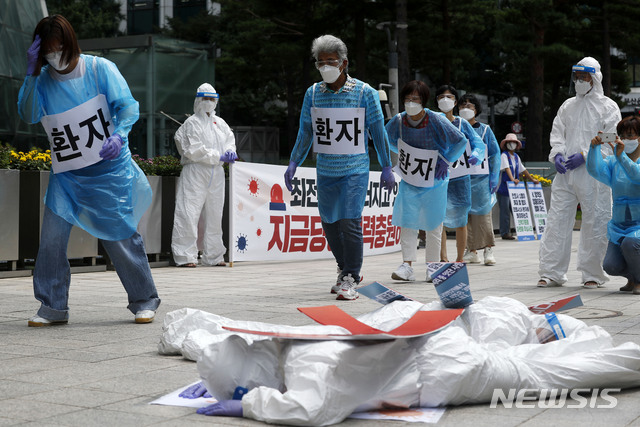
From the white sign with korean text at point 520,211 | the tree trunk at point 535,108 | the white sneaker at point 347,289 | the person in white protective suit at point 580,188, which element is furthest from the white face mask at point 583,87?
the tree trunk at point 535,108

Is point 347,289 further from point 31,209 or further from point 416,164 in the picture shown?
point 31,209

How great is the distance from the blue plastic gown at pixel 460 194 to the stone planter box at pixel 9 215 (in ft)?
14.6

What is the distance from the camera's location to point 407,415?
11.0 feet

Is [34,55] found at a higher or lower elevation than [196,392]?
higher

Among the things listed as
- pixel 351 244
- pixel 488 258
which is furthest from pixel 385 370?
pixel 488 258

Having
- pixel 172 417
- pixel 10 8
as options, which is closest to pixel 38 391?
pixel 172 417

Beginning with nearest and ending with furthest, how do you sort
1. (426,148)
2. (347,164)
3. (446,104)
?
1. (347,164)
2. (426,148)
3. (446,104)

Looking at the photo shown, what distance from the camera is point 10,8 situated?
743 inches

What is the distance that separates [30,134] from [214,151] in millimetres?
10312

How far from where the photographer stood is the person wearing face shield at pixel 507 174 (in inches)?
674

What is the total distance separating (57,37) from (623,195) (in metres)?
4.75

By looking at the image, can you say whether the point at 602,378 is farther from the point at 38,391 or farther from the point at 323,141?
the point at 323,141

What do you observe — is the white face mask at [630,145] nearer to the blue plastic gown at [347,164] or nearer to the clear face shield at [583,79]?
the clear face shield at [583,79]

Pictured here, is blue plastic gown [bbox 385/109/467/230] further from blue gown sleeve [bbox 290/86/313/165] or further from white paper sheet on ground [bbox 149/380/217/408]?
white paper sheet on ground [bbox 149/380/217/408]
